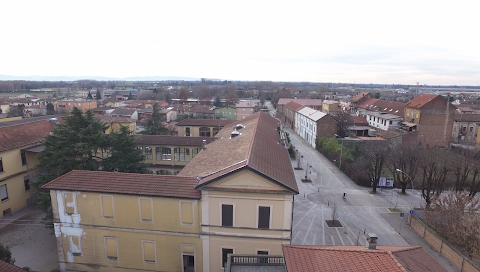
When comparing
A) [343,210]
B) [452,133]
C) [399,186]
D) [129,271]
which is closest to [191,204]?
[129,271]

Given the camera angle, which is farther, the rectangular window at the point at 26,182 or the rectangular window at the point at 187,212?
the rectangular window at the point at 26,182

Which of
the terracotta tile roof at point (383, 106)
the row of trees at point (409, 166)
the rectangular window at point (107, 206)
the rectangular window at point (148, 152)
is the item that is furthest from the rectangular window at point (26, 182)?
the terracotta tile roof at point (383, 106)

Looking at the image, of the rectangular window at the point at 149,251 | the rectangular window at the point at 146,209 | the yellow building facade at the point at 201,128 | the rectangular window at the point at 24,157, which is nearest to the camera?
the rectangular window at the point at 146,209

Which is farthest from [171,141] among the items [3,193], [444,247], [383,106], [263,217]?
[383,106]

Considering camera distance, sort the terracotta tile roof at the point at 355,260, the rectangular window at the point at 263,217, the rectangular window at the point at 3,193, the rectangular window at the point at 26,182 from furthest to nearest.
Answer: the rectangular window at the point at 26,182
the rectangular window at the point at 3,193
the rectangular window at the point at 263,217
the terracotta tile roof at the point at 355,260

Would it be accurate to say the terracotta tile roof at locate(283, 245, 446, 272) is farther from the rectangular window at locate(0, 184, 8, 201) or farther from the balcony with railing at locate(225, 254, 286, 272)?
the rectangular window at locate(0, 184, 8, 201)

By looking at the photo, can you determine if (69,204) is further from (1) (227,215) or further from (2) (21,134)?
(2) (21,134)

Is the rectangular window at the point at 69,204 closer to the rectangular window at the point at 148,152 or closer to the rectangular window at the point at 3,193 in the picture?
the rectangular window at the point at 3,193
